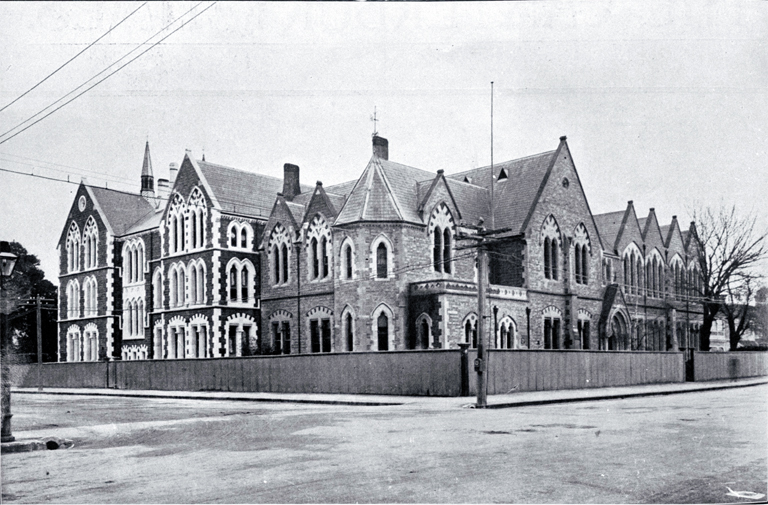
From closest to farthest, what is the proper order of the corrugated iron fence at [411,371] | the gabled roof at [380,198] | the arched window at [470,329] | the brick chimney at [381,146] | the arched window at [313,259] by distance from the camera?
the corrugated iron fence at [411,371], the arched window at [470,329], the gabled roof at [380,198], the arched window at [313,259], the brick chimney at [381,146]

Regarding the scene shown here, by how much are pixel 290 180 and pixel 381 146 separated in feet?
21.8

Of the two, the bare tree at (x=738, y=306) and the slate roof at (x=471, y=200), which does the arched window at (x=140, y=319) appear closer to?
the slate roof at (x=471, y=200)

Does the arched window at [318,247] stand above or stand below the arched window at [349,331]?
above

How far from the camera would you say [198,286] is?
4394cm

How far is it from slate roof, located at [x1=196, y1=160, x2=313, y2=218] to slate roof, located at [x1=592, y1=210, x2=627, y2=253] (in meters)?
19.4

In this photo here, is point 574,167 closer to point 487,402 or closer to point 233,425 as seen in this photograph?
point 487,402

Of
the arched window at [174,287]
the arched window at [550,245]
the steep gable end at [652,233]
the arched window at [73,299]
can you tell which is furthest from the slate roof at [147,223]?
the steep gable end at [652,233]

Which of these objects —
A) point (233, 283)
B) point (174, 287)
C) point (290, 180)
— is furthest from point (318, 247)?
point (174, 287)

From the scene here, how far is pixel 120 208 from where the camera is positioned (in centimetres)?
5188

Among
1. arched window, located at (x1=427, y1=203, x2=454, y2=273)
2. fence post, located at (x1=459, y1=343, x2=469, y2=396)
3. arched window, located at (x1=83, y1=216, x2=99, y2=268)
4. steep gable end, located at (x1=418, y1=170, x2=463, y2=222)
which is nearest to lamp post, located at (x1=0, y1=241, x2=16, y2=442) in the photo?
fence post, located at (x1=459, y1=343, x2=469, y2=396)

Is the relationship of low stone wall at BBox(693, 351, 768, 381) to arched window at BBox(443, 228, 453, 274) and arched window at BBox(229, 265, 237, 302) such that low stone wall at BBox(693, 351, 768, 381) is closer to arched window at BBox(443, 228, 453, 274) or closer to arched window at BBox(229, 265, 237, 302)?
arched window at BBox(443, 228, 453, 274)

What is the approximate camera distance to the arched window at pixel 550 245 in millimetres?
41875

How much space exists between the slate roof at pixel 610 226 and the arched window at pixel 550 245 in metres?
7.42

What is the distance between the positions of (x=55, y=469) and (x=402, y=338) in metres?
25.0
